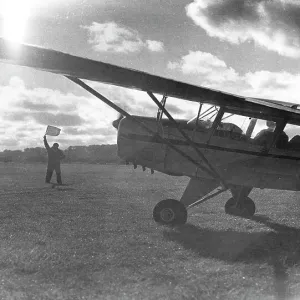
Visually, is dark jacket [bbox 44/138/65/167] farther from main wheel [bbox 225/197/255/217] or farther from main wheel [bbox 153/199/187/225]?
main wheel [bbox 153/199/187/225]

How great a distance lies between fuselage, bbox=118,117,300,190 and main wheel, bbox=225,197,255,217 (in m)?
1.16

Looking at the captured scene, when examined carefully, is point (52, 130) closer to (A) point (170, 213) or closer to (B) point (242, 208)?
(A) point (170, 213)

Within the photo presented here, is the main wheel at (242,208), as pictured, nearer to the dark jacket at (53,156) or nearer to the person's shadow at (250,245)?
the person's shadow at (250,245)

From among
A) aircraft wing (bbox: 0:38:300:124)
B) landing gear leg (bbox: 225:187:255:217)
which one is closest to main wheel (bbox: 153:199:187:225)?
landing gear leg (bbox: 225:187:255:217)

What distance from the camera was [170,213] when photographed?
291 inches

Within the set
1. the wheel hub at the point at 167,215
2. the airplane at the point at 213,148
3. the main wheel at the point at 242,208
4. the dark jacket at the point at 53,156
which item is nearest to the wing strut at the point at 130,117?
the airplane at the point at 213,148

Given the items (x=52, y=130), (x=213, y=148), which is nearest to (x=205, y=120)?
(x=213, y=148)

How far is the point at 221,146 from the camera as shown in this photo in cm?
755

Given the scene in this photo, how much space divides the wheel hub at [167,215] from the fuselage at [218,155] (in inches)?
37.6

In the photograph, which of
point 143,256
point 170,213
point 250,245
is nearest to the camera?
point 143,256

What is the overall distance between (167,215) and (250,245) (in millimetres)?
2132

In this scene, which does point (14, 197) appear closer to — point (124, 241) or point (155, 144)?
point (155, 144)

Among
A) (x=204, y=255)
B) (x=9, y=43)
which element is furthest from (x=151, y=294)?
(x=9, y=43)

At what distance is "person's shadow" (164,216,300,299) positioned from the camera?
475 centimetres
